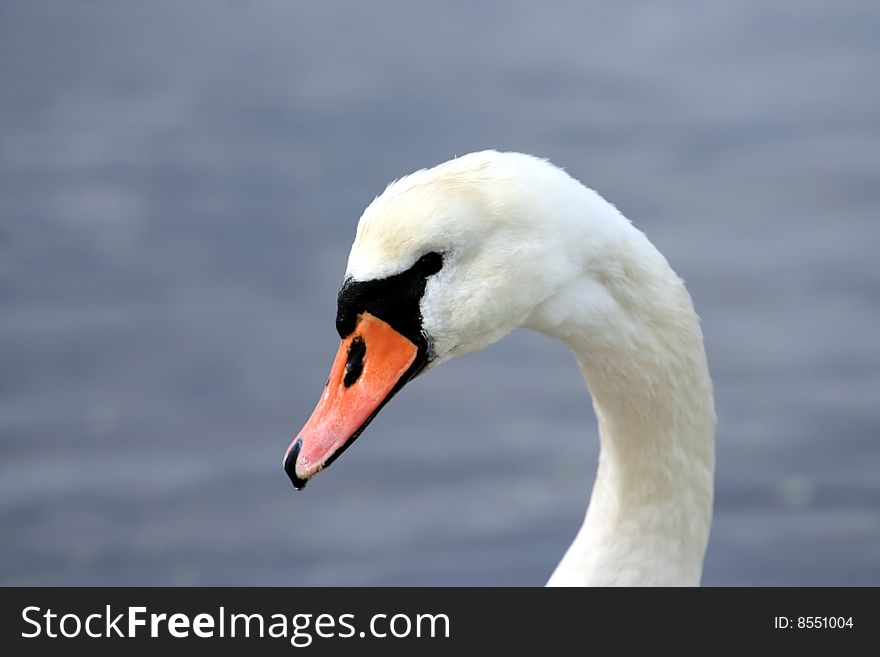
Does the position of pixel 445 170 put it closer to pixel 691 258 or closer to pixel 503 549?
pixel 503 549

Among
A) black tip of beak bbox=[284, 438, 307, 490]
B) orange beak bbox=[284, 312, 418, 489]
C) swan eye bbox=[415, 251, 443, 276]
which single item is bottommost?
black tip of beak bbox=[284, 438, 307, 490]

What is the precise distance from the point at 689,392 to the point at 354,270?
80 centimetres

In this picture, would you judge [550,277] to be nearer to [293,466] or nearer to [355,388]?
[355,388]

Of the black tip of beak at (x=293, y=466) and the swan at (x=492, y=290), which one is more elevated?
the swan at (x=492, y=290)

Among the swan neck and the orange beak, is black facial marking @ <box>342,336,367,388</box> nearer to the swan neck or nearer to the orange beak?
the orange beak

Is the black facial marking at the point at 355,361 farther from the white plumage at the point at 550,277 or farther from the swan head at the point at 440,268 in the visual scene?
the white plumage at the point at 550,277

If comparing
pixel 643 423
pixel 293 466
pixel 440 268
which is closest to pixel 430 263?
pixel 440 268

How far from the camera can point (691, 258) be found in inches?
261

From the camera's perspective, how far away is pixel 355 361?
127 inches

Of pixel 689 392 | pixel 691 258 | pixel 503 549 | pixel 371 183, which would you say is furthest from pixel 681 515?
pixel 371 183

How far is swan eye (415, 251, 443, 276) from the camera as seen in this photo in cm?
314

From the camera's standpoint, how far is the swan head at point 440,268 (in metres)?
3.12

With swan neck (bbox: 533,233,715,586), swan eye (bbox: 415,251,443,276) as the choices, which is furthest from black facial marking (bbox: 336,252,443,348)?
swan neck (bbox: 533,233,715,586)

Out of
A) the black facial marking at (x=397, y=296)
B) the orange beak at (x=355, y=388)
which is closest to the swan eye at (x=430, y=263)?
the black facial marking at (x=397, y=296)
